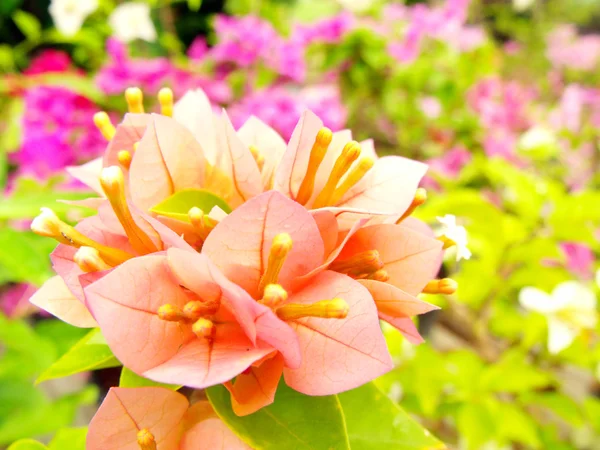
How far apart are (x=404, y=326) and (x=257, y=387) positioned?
0.08 metres

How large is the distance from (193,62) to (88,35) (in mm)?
267

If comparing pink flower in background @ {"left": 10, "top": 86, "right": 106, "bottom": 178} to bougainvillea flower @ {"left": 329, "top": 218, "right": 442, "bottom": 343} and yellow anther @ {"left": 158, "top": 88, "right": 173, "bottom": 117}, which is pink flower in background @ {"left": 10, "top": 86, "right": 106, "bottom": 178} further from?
bougainvillea flower @ {"left": 329, "top": 218, "right": 442, "bottom": 343}

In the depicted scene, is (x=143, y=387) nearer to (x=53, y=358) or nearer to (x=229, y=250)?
(x=229, y=250)

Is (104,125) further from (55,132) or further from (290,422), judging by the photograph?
(55,132)

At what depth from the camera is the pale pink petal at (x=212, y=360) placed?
0.18 m

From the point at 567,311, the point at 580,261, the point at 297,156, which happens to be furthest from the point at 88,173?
the point at 580,261

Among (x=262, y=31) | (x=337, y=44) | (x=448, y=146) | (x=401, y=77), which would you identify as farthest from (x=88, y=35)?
(x=448, y=146)

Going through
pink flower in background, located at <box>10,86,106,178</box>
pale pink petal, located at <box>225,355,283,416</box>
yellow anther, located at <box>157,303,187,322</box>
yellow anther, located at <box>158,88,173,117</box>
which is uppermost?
yellow anther, located at <box>158,88,173,117</box>

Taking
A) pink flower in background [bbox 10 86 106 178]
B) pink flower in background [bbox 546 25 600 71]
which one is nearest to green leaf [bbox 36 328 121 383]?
pink flower in background [bbox 10 86 106 178]

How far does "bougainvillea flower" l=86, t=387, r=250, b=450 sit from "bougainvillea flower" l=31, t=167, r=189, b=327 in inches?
1.9

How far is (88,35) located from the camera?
1120 mm

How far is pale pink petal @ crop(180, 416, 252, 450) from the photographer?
22cm

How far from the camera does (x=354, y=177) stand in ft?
0.82

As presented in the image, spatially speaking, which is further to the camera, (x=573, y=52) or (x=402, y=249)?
(x=573, y=52)
